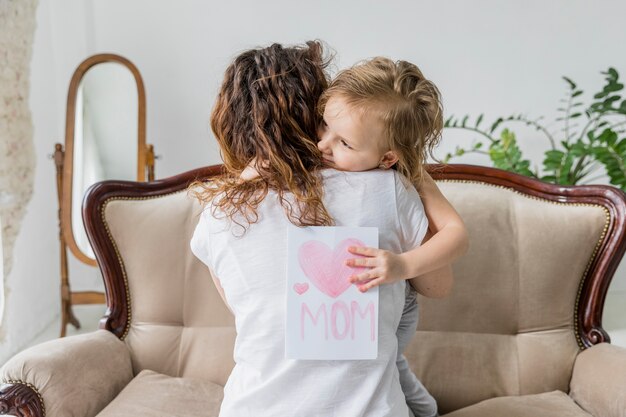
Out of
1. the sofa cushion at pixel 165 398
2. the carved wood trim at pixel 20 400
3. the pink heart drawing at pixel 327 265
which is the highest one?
the pink heart drawing at pixel 327 265

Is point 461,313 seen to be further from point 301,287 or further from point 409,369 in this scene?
point 301,287

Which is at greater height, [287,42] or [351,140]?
[287,42]

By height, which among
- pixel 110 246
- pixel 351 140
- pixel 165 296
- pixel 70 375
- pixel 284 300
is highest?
pixel 351 140

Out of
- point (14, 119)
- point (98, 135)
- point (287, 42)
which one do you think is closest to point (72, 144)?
point (98, 135)

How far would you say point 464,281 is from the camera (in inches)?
81.4

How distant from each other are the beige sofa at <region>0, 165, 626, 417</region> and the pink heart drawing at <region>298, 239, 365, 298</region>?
83 cm

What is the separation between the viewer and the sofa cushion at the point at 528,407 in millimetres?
1844

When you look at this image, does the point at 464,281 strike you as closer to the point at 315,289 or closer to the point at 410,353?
the point at 410,353

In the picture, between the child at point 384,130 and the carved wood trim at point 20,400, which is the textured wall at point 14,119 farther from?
the child at point 384,130

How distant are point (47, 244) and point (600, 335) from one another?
9.73 ft

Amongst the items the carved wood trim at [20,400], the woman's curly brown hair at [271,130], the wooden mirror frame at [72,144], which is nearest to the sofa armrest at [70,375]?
the carved wood trim at [20,400]

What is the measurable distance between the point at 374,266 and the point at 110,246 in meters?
1.20

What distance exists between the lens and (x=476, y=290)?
2068mm

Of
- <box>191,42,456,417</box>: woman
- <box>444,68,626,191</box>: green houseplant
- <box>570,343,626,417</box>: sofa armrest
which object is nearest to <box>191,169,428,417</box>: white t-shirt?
<box>191,42,456,417</box>: woman
